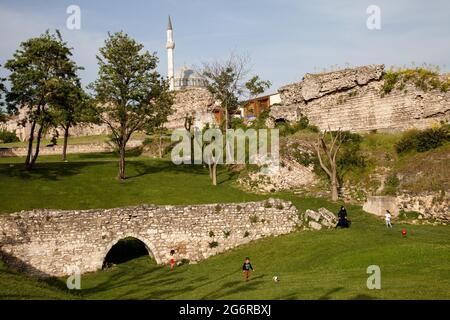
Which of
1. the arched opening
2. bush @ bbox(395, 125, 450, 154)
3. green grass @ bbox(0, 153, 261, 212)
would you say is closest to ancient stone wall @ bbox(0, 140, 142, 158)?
green grass @ bbox(0, 153, 261, 212)

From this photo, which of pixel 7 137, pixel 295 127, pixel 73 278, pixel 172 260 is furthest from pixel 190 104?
pixel 73 278

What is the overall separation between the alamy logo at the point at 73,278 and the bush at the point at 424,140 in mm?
28409

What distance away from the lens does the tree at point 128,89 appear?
43.6 m

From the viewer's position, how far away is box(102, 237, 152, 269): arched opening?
1245 inches

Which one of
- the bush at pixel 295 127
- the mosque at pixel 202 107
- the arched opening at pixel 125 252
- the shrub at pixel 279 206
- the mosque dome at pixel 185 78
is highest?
the mosque dome at pixel 185 78

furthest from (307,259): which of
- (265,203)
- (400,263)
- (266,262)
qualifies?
(265,203)

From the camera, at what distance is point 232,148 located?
2143 inches

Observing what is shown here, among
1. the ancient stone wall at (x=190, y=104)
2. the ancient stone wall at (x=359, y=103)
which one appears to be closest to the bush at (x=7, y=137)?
the ancient stone wall at (x=190, y=104)

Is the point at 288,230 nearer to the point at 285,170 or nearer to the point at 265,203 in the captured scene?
the point at 265,203

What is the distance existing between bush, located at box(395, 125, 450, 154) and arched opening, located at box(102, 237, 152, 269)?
2362cm

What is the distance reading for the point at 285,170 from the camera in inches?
1813

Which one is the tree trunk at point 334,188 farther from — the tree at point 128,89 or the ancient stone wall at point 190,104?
the ancient stone wall at point 190,104

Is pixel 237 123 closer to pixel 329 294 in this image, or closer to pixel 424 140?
pixel 424 140

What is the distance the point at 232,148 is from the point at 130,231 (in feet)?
82.4
